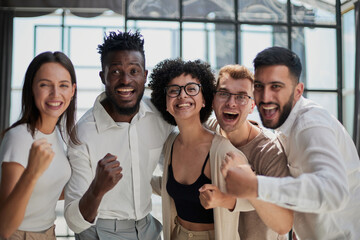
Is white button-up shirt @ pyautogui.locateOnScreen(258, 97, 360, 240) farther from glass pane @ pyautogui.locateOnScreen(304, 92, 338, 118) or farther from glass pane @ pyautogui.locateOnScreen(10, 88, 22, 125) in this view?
glass pane @ pyautogui.locateOnScreen(10, 88, 22, 125)

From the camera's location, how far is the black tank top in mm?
2340

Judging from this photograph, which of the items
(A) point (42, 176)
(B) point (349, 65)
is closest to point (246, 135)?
(A) point (42, 176)

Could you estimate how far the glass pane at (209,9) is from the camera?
404cm

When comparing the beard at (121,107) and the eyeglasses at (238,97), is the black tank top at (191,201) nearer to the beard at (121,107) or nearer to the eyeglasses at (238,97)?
the eyeglasses at (238,97)

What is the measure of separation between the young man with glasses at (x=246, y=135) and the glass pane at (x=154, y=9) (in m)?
1.70

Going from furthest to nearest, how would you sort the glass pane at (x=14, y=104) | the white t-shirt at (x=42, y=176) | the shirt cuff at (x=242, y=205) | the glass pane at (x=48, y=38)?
the glass pane at (x=48, y=38), the glass pane at (x=14, y=104), the shirt cuff at (x=242, y=205), the white t-shirt at (x=42, y=176)

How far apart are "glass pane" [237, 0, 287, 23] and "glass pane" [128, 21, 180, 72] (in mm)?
648

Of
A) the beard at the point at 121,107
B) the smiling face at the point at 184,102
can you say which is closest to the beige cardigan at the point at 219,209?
the smiling face at the point at 184,102

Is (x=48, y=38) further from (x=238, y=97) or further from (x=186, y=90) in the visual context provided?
(x=238, y=97)

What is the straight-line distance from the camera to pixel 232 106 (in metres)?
2.37

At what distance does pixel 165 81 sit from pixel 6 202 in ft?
3.81

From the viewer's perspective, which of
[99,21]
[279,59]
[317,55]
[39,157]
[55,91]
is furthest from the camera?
[99,21]

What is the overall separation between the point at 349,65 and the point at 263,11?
4922 mm

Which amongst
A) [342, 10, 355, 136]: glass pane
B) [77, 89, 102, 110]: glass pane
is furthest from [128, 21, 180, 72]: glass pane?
[342, 10, 355, 136]: glass pane
